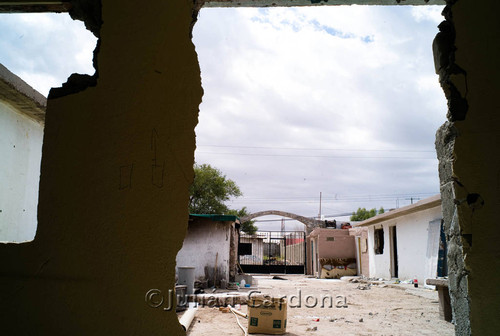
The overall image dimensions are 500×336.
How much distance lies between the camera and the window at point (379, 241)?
677 inches

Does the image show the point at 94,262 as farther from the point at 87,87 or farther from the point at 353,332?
the point at 353,332

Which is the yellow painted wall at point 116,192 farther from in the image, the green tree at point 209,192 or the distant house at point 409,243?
the green tree at point 209,192

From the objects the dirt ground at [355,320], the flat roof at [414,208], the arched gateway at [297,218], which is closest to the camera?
the dirt ground at [355,320]

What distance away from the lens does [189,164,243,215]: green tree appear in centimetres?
2572

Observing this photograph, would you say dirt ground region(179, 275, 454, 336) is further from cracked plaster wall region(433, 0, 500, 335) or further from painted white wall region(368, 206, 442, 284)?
cracked plaster wall region(433, 0, 500, 335)

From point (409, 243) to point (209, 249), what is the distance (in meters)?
7.36

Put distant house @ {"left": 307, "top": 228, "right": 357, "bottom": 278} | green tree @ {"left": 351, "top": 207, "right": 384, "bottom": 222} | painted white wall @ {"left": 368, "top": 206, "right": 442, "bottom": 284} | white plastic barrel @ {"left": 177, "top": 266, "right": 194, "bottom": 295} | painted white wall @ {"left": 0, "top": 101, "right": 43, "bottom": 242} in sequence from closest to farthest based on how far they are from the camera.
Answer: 1. painted white wall @ {"left": 0, "top": 101, "right": 43, "bottom": 242}
2. white plastic barrel @ {"left": 177, "top": 266, "right": 194, "bottom": 295}
3. painted white wall @ {"left": 368, "top": 206, "right": 442, "bottom": 284}
4. distant house @ {"left": 307, "top": 228, "right": 357, "bottom": 278}
5. green tree @ {"left": 351, "top": 207, "right": 384, "bottom": 222}

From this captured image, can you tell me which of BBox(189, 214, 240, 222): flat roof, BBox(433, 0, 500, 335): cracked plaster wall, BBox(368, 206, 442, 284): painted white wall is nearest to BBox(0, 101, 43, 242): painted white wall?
BBox(189, 214, 240, 222): flat roof

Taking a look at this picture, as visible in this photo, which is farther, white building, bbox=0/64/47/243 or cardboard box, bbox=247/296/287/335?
white building, bbox=0/64/47/243

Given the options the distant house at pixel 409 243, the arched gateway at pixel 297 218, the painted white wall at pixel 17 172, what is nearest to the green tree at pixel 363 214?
the arched gateway at pixel 297 218

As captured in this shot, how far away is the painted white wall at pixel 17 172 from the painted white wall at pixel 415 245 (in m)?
11.1

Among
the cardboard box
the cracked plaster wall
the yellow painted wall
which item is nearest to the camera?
the yellow painted wall

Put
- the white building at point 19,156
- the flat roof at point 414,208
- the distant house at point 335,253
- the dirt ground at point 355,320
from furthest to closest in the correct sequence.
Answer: the distant house at point 335,253
the flat roof at point 414,208
the white building at point 19,156
the dirt ground at point 355,320

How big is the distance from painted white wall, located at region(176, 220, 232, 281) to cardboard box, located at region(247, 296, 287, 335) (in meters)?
7.14
